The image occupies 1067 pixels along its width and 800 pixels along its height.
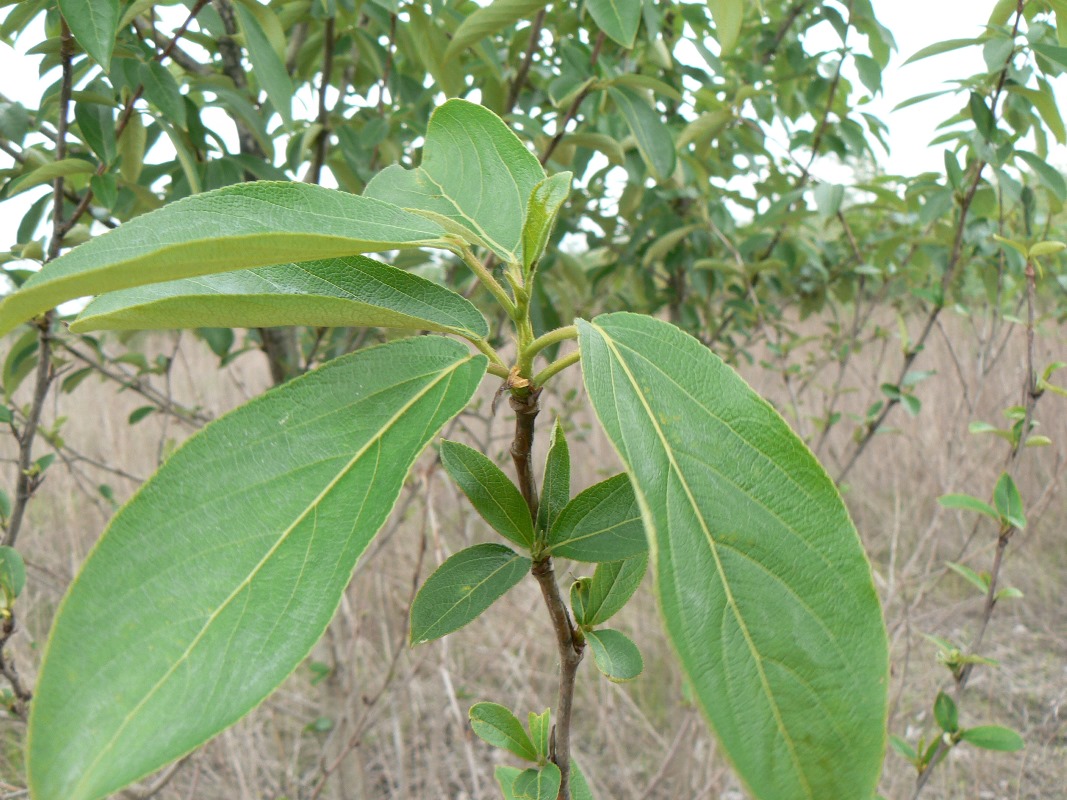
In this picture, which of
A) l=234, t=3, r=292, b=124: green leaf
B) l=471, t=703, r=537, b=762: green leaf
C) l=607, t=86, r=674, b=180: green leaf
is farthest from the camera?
l=607, t=86, r=674, b=180: green leaf

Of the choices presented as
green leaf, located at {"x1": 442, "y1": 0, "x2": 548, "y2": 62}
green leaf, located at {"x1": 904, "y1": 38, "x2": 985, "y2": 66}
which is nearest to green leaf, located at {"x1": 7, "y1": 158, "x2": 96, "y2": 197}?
green leaf, located at {"x1": 442, "y1": 0, "x2": 548, "y2": 62}

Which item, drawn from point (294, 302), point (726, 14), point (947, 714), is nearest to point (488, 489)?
point (294, 302)

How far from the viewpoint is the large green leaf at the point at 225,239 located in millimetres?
279

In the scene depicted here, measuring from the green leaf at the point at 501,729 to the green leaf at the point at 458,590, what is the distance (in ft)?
0.32

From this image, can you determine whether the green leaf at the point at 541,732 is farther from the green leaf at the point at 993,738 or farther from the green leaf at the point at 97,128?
the green leaf at the point at 97,128

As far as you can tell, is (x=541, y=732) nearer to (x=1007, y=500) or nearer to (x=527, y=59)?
(x=1007, y=500)

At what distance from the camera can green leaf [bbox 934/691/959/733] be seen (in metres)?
0.87

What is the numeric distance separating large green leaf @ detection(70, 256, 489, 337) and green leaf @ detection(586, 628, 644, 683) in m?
0.20

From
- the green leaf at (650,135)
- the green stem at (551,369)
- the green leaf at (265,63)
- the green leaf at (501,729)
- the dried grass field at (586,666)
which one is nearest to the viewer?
the green stem at (551,369)

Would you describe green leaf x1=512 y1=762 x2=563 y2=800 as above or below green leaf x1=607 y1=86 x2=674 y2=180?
below

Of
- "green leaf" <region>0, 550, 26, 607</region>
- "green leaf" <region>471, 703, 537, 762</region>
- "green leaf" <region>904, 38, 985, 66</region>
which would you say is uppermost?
"green leaf" <region>904, 38, 985, 66</region>

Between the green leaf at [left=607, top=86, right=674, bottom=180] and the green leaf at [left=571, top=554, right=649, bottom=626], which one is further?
the green leaf at [left=607, top=86, right=674, bottom=180]

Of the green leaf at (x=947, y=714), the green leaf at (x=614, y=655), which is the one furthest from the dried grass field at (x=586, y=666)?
the green leaf at (x=614, y=655)

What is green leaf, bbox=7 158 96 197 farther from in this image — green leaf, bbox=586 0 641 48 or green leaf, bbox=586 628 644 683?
green leaf, bbox=586 628 644 683
